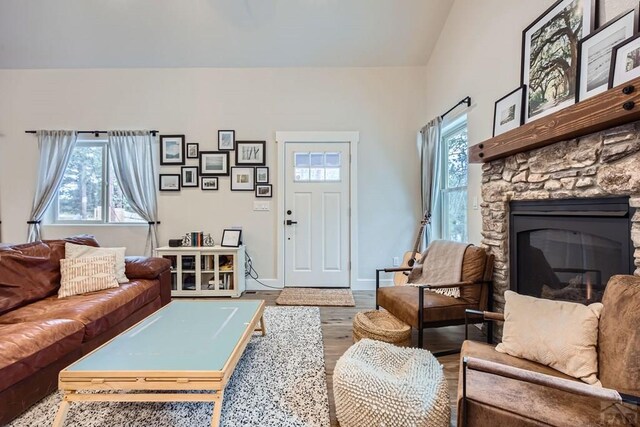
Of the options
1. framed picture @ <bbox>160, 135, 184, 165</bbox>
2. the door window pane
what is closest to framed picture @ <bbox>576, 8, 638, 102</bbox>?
framed picture @ <bbox>160, 135, 184, 165</bbox>

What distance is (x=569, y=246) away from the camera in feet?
6.09

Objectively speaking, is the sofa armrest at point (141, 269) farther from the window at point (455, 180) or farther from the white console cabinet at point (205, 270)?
the window at point (455, 180)

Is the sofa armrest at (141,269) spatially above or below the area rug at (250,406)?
above

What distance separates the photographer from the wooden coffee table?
53.5 inches

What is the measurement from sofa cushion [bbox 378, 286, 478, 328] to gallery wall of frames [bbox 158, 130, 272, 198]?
2.38 metres

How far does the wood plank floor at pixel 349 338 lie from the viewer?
6.37 ft

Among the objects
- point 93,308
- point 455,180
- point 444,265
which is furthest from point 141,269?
point 455,180

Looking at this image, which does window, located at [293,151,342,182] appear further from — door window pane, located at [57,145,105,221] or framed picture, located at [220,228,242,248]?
door window pane, located at [57,145,105,221]

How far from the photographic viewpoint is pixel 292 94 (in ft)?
13.8

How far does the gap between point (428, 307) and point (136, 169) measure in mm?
3999

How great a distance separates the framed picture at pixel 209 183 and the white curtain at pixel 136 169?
68 centimetres

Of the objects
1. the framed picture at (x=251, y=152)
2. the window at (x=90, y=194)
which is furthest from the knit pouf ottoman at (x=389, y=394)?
the window at (x=90, y=194)

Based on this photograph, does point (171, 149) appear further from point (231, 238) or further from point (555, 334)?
point (555, 334)

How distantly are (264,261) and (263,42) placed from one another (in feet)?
9.45
